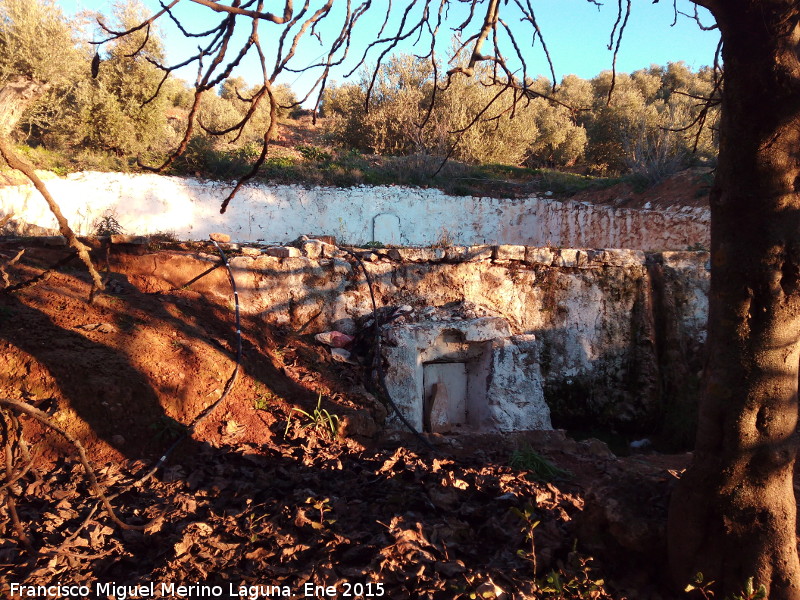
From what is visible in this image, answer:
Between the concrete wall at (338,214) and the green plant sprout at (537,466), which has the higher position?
the concrete wall at (338,214)

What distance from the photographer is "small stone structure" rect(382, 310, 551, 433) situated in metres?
5.50

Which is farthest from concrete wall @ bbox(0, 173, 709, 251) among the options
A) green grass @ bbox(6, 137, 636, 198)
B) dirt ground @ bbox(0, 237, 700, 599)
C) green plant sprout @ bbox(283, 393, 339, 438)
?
green plant sprout @ bbox(283, 393, 339, 438)

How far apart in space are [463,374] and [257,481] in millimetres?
3304

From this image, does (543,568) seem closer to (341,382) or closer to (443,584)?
(443,584)

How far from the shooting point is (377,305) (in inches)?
236

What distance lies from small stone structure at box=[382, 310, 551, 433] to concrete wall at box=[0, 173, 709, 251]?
6.60m

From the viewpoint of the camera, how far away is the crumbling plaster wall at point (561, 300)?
228 inches

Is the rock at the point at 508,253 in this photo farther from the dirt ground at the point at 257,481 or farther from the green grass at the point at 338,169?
the green grass at the point at 338,169

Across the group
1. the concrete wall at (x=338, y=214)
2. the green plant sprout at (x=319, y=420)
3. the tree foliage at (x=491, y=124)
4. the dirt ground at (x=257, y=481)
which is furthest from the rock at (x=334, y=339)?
the tree foliage at (x=491, y=124)

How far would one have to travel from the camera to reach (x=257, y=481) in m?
3.25

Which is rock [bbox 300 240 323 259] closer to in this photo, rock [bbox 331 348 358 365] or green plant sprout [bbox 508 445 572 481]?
rock [bbox 331 348 358 365]

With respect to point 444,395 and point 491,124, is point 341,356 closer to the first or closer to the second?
point 444,395

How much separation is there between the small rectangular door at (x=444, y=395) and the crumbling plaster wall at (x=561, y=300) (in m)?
0.75

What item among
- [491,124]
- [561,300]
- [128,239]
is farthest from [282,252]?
[491,124]
